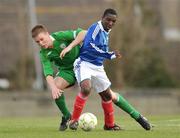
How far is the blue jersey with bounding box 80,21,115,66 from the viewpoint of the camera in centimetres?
1386

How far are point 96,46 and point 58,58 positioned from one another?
0.92 metres

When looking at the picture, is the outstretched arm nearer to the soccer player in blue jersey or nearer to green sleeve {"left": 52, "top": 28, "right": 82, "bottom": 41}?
the soccer player in blue jersey

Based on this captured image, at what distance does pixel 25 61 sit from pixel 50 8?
8792 millimetres

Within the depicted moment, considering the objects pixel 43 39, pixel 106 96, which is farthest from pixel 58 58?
pixel 106 96

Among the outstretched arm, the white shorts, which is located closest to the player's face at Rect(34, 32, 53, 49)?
the outstretched arm

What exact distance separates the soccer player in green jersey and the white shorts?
39cm

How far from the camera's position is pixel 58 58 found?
1454cm

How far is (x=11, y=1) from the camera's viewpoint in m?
40.8

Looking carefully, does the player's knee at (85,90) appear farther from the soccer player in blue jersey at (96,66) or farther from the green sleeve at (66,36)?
the green sleeve at (66,36)

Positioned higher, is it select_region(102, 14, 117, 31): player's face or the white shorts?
select_region(102, 14, 117, 31): player's face

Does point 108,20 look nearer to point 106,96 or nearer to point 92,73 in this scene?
point 92,73

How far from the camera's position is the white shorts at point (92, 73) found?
46.1ft

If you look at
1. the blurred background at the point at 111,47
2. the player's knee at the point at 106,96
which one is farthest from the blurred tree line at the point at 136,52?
the player's knee at the point at 106,96

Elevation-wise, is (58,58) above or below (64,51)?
below
